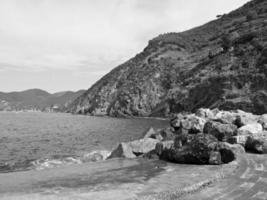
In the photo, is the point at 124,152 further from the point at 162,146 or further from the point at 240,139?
the point at 240,139

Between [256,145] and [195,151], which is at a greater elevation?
[256,145]

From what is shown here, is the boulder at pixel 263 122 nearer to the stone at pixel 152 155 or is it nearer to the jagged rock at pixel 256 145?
the jagged rock at pixel 256 145

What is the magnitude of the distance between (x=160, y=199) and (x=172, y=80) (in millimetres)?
152691

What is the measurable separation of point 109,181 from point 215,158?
779 centimetres

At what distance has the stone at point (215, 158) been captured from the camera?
21281 millimetres

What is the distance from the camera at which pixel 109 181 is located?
17.3 meters

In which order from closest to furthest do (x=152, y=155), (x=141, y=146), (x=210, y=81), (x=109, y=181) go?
(x=109, y=181)
(x=152, y=155)
(x=141, y=146)
(x=210, y=81)

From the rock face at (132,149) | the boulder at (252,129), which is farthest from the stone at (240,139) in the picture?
the rock face at (132,149)

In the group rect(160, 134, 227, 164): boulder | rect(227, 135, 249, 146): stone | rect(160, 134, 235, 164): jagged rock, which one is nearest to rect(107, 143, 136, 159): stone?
rect(160, 134, 227, 164): boulder

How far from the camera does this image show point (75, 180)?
1777 cm

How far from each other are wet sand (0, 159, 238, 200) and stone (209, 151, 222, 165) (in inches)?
36.5

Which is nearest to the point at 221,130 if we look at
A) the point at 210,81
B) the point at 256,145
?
the point at 256,145

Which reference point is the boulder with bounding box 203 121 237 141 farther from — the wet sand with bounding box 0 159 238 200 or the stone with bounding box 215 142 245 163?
the wet sand with bounding box 0 159 238 200

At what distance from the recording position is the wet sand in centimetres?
1467
